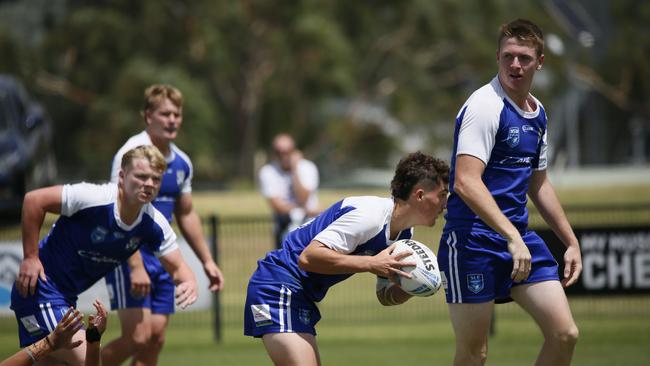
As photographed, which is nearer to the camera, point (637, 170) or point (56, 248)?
point (56, 248)

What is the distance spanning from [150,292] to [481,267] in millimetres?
3238

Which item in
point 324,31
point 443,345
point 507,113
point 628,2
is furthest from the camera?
point 628,2

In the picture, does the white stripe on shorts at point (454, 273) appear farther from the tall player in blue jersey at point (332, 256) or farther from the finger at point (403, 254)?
the finger at point (403, 254)

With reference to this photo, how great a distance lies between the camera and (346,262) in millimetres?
5422

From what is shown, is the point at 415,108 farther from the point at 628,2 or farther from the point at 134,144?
the point at 134,144

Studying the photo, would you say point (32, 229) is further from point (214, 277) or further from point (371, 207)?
point (371, 207)

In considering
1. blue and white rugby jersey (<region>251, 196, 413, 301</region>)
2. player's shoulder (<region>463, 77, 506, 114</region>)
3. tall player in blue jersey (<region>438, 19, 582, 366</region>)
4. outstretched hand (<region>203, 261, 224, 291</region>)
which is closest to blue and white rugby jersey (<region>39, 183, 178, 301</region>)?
outstretched hand (<region>203, 261, 224, 291</region>)

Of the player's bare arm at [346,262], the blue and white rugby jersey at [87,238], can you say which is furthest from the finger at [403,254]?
the blue and white rugby jersey at [87,238]

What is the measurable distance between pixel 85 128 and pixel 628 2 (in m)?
18.9

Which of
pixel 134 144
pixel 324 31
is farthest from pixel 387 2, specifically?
pixel 134 144

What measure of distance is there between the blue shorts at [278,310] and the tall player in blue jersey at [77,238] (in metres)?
1.08

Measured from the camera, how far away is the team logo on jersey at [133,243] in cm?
674

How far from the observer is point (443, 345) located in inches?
471

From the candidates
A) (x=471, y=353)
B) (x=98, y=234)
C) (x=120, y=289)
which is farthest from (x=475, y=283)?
(x=120, y=289)
